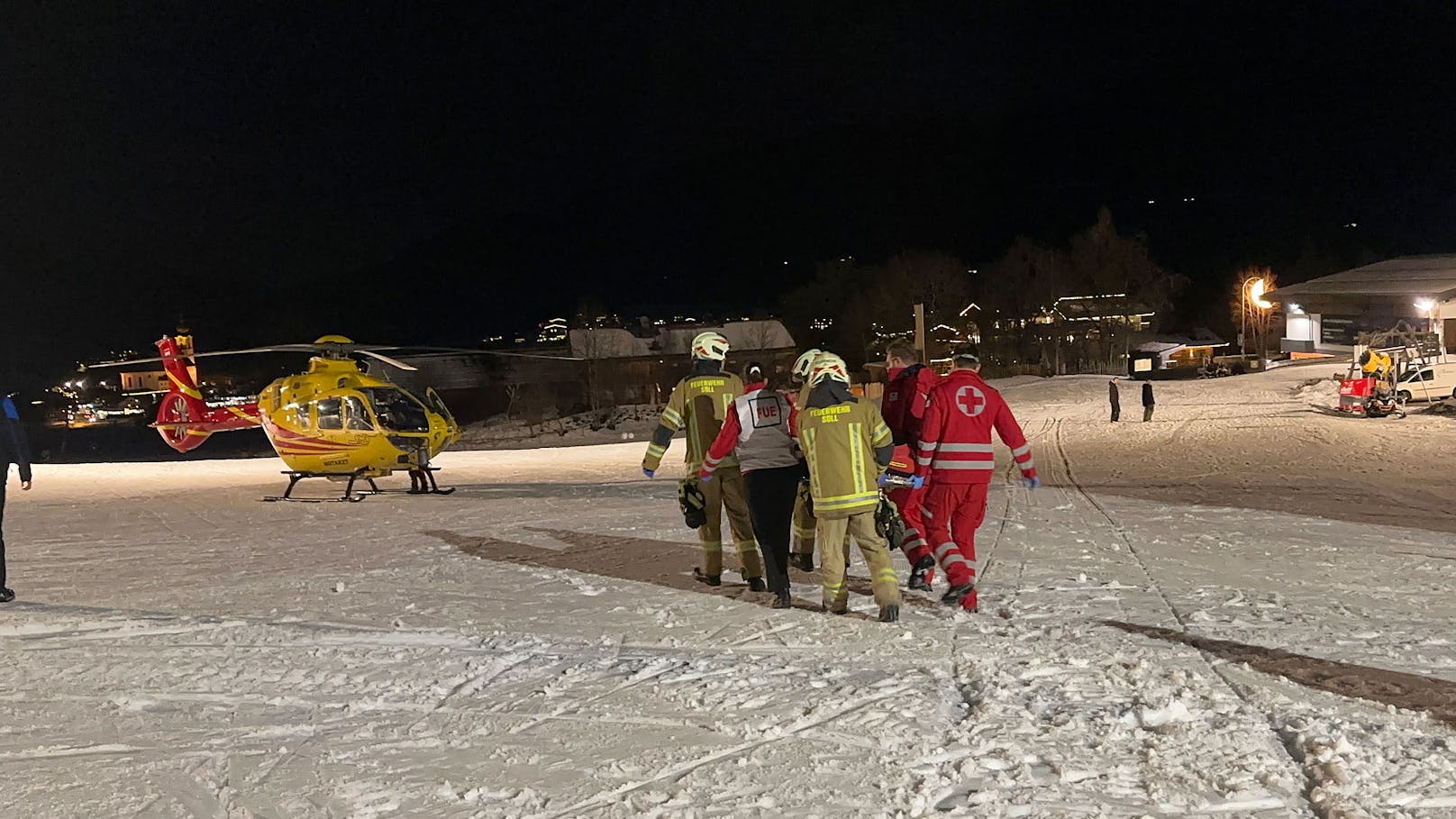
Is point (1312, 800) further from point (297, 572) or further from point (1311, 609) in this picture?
point (297, 572)

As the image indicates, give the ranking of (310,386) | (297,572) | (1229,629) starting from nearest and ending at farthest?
(1229,629) < (297,572) < (310,386)

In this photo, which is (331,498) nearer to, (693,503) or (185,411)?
(185,411)

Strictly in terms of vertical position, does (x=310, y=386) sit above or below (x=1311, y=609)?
above

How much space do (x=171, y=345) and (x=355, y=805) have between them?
19.1 meters

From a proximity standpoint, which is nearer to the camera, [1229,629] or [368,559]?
[1229,629]

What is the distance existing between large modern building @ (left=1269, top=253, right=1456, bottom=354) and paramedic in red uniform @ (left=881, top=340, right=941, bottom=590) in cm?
3995

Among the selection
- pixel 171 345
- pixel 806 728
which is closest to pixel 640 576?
pixel 806 728

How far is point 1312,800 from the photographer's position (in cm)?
422

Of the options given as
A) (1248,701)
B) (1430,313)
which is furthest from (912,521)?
(1430,313)

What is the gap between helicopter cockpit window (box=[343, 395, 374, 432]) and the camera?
58.0ft

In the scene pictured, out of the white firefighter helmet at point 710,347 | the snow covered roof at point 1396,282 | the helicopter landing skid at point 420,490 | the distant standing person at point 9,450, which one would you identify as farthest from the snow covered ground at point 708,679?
the snow covered roof at point 1396,282

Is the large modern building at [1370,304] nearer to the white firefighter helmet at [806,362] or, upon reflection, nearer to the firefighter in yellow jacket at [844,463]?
the white firefighter helmet at [806,362]

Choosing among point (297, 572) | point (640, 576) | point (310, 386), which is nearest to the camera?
point (640, 576)

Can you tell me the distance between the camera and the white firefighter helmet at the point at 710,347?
875 cm
